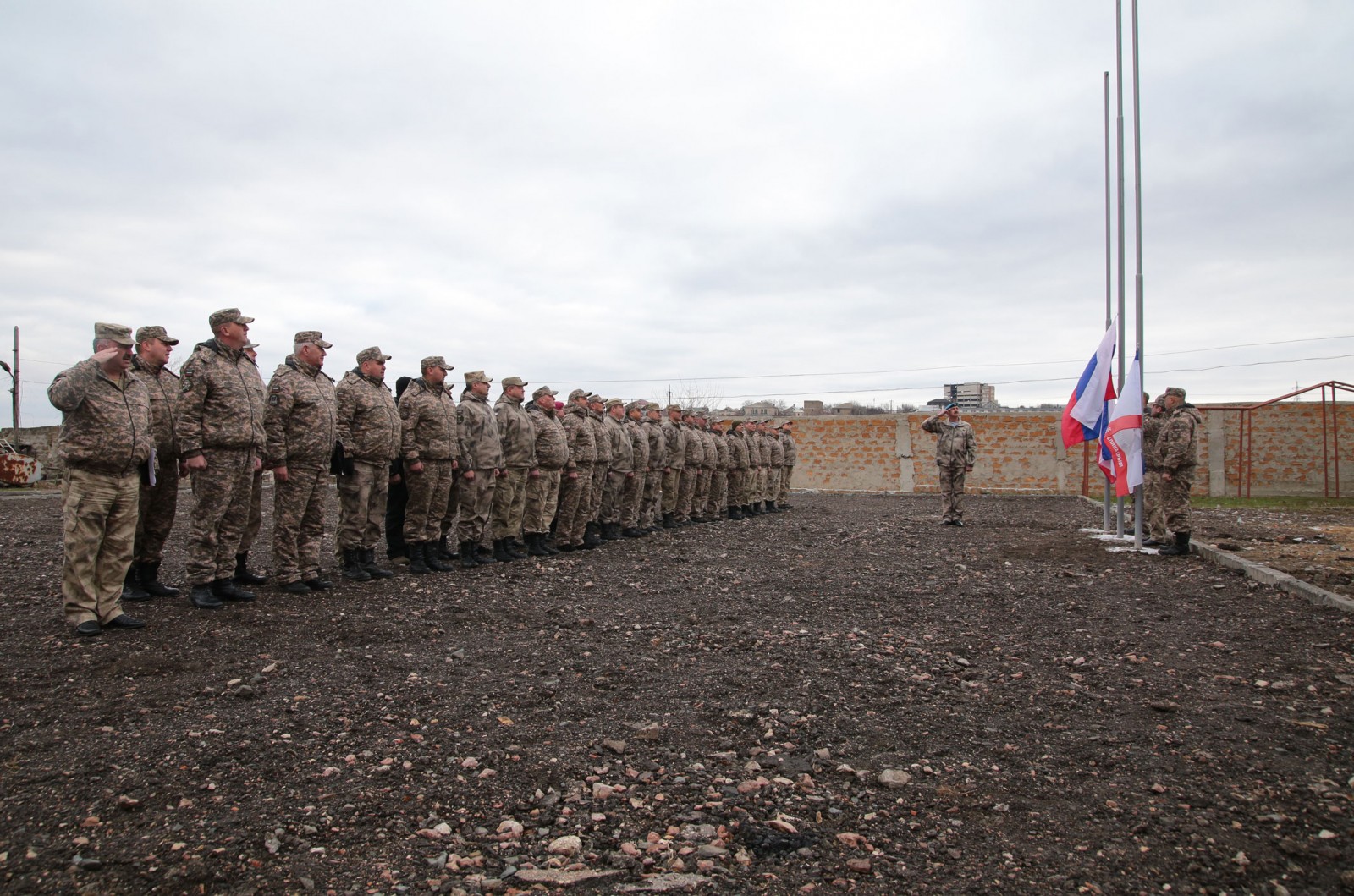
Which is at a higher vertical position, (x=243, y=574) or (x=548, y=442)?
(x=548, y=442)

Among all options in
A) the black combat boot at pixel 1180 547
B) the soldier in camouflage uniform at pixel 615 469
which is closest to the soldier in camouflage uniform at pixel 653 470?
the soldier in camouflage uniform at pixel 615 469

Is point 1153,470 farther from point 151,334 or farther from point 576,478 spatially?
point 151,334

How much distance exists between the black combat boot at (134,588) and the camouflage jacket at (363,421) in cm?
166

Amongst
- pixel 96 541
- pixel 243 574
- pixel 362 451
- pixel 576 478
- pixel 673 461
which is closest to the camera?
pixel 96 541

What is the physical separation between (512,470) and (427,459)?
1251 millimetres

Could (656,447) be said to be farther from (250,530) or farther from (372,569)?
Answer: (250,530)

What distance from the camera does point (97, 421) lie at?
4.89 m

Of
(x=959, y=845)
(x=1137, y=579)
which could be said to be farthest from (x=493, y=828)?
(x=1137, y=579)

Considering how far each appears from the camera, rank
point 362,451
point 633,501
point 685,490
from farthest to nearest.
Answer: point 685,490 → point 633,501 → point 362,451

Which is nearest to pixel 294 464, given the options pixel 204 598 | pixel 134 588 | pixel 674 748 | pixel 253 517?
pixel 253 517

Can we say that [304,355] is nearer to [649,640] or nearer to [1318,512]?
[649,640]

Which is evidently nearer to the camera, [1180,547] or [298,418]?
[298,418]

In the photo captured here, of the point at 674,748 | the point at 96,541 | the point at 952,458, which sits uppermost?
the point at 952,458

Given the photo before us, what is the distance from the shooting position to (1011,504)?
18.6m
